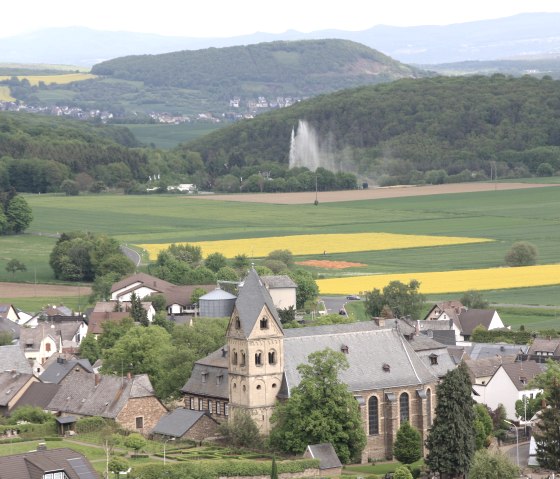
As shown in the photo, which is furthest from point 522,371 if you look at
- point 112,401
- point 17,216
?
point 17,216

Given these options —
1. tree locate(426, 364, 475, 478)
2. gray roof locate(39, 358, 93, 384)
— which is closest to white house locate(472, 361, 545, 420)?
tree locate(426, 364, 475, 478)

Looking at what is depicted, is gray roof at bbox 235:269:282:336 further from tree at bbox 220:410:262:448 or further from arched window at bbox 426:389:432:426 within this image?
arched window at bbox 426:389:432:426

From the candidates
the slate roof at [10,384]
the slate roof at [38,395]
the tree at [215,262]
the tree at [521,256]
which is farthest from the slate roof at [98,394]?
the tree at [521,256]

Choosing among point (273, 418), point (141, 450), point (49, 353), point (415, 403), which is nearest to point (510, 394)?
point (415, 403)

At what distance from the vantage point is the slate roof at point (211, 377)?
7962 cm

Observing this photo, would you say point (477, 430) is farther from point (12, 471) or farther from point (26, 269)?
point (26, 269)

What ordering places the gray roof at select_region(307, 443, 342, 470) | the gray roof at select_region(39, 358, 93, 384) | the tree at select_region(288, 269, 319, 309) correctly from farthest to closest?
the tree at select_region(288, 269, 319, 309) < the gray roof at select_region(39, 358, 93, 384) < the gray roof at select_region(307, 443, 342, 470)

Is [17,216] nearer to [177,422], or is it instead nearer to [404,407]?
[177,422]

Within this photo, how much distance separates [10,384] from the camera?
289ft

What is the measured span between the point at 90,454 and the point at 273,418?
8.52m

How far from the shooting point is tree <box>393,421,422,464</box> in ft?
249

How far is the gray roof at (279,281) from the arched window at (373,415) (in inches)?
1467

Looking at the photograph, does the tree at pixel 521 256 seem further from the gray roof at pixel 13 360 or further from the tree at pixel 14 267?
the gray roof at pixel 13 360

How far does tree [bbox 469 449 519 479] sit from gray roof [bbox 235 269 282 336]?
12742 mm
